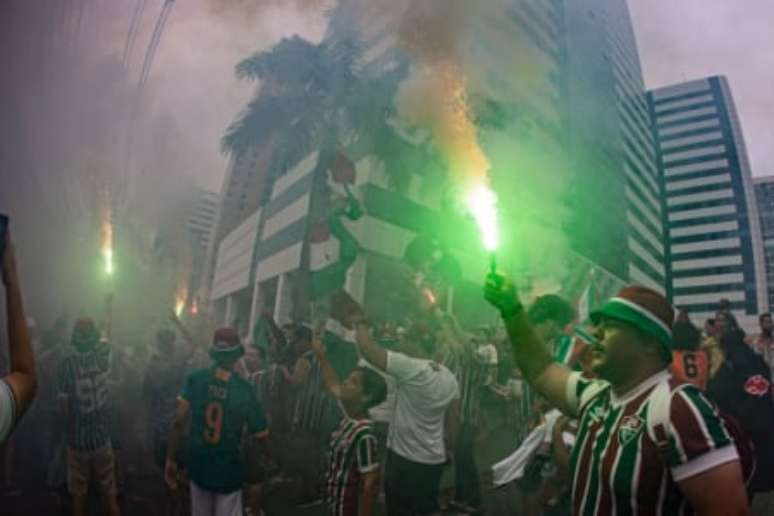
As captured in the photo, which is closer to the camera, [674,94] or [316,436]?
[316,436]

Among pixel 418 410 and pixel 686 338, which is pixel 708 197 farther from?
pixel 418 410

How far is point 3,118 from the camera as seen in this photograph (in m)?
8.95

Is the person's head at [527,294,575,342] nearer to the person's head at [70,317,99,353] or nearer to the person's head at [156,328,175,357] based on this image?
→ the person's head at [70,317,99,353]

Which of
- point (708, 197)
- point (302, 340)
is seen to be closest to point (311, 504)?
point (302, 340)

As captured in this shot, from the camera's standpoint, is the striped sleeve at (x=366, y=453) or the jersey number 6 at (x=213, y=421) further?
the jersey number 6 at (x=213, y=421)

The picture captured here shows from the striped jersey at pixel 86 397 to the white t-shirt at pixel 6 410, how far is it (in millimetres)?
4033

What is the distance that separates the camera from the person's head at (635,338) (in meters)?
1.80

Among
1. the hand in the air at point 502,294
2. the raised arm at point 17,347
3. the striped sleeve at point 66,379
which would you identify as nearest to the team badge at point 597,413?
the hand in the air at point 502,294

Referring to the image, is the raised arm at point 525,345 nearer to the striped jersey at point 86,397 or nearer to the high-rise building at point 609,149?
the striped jersey at point 86,397

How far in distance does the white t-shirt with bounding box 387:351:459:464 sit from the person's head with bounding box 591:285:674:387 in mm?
2420

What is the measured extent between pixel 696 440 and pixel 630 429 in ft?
0.69

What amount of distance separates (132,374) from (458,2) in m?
11.1

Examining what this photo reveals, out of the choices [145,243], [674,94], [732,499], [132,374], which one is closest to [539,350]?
[732,499]

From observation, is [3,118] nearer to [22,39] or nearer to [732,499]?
[22,39]
